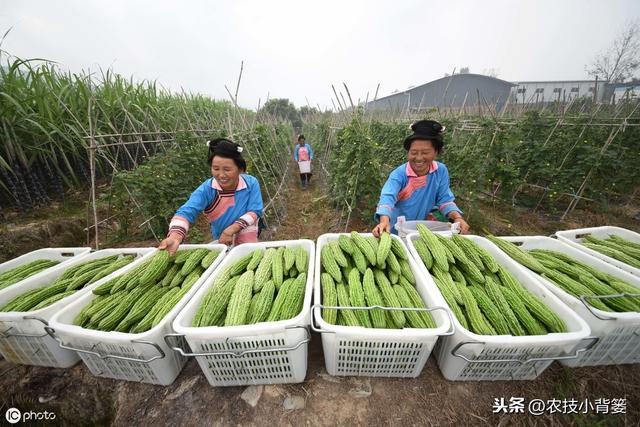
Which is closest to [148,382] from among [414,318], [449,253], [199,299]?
[199,299]

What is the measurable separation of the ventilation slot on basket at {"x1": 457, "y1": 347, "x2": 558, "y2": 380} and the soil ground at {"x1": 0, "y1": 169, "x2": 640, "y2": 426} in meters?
0.14

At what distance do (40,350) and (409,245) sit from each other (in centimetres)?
404

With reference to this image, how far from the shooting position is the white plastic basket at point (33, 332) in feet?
7.05

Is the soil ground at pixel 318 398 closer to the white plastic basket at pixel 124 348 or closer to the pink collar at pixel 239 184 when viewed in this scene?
the white plastic basket at pixel 124 348

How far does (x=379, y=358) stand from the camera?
78.1 inches

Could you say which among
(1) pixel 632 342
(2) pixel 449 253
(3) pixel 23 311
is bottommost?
(1) pixel 632 342

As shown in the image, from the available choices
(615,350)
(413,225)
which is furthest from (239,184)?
(615,350)

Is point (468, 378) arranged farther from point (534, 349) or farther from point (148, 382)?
point (148, 382)

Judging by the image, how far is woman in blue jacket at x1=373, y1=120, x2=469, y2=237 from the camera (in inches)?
130

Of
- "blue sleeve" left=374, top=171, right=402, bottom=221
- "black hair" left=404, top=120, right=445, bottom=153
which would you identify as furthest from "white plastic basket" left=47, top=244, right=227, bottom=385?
"black hair" left=404, top=120, right=445, bottom=153

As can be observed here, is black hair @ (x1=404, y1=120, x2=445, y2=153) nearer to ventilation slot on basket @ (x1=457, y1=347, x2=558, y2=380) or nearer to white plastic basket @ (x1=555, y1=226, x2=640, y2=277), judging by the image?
white plastic basket @ (x1=555, y1=226, x2=640, y2=277)

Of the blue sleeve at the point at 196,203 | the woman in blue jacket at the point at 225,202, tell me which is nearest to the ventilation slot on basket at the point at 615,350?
the woman in blue jacket at the point at 225,202

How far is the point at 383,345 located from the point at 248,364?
3.71 ft

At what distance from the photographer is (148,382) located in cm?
229
